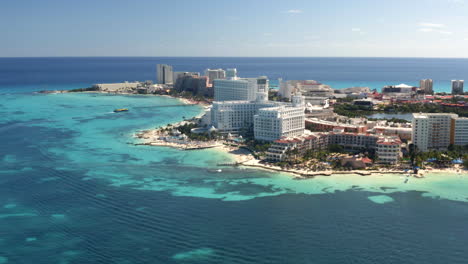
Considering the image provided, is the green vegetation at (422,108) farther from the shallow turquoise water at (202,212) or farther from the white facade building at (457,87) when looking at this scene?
the shallow turquoise water at (202,212)

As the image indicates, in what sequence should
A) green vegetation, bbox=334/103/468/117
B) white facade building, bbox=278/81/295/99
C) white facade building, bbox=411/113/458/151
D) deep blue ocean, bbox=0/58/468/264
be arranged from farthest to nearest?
white facade building, bbox=278/81/295/99 → green vegetation, bbox=334/103/468/117 → white facade building, bbox=411/113/458/151 → deep blue ocean, bbox=0/58/468/264

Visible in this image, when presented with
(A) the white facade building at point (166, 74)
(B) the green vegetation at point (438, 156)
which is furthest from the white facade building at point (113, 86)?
(B) the green vegetation at point (438, 156)

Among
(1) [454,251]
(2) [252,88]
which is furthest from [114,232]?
(2) [252,88]

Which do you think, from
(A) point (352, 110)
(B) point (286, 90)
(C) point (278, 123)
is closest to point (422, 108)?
(A) point (352, 110)

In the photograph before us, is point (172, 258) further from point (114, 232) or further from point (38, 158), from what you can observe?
point (38, 158)

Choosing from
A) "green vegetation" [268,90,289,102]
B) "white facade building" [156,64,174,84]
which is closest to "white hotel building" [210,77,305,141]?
"green vegetation" [268,90,289,102]

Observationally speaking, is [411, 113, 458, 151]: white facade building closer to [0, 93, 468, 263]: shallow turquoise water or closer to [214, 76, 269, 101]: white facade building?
[0, 93, 468, 263]: shallow turquoise water
